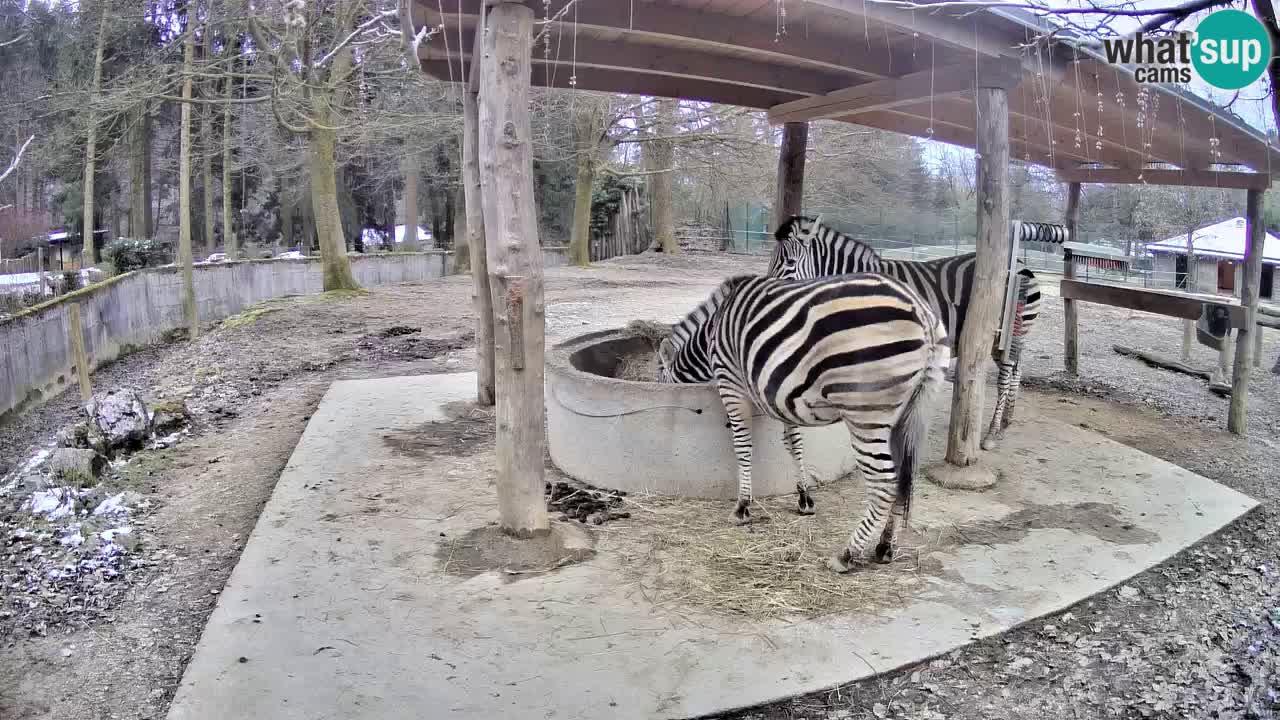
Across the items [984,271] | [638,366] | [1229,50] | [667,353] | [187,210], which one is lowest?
[638,366]

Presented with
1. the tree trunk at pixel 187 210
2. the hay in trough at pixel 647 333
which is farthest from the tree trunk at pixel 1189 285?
the tree trunk at pixel 187 210

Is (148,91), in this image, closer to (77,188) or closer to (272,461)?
(272,461)

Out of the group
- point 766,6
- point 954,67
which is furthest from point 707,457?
point 954,67

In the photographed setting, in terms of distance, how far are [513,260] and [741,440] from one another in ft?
6.11

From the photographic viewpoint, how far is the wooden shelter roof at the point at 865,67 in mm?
5051

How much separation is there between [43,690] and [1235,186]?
9.61m

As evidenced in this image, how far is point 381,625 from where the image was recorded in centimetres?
372

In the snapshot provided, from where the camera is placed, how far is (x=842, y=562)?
4270mm

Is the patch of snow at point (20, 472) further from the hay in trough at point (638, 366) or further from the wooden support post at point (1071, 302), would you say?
the wooden support post at point (1071, 302)

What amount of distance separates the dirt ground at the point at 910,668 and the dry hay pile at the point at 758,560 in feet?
2.17

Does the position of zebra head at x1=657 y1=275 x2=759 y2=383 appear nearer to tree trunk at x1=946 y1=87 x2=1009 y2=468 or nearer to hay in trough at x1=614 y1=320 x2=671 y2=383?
hay in trough at x1=614 y1=320 x2=671 y2=383

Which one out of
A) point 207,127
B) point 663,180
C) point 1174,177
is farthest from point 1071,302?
point 207,127

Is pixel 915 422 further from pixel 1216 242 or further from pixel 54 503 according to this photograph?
pixel 1216 242

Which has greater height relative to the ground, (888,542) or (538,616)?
(888,542)
